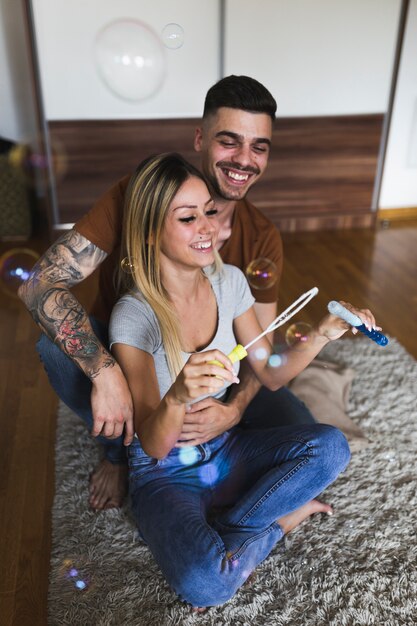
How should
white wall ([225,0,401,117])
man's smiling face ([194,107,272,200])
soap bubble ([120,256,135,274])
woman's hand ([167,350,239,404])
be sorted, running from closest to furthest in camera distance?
woman's hand ([167,350,239,404]), soap bubble ([120,256,135,274]), man's smiling face ([194,107,272,200]), white wall ([225,0,401,117])

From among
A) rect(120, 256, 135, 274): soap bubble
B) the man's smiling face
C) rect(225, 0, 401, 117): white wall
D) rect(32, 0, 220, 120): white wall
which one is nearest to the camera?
rect(120, 256, 135, 274): soap bubble

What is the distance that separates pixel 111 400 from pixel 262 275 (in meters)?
Answer: 0.53

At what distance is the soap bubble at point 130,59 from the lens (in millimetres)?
2396

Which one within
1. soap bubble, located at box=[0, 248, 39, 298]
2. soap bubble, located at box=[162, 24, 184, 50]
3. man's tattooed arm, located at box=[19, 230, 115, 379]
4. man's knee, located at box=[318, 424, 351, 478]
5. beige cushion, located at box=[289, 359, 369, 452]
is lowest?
soap bubble, located at box=[0, 248, 39, 298]

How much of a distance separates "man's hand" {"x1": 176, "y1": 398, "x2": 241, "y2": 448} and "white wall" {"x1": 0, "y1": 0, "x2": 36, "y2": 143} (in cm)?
225

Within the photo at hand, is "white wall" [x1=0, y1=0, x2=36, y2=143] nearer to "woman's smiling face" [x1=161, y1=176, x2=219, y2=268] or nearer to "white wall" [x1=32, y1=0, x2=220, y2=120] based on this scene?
"white wall" [x1=32, y1=0, x2=220, y2=120]

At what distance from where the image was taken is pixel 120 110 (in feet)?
9.40

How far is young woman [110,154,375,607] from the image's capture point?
1.17m

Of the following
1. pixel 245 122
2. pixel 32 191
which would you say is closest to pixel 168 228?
pixel 245 122

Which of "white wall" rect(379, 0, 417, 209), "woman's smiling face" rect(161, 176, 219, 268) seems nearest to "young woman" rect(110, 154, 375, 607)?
"woman's smiling face" rect(161, 176, 219, 268)

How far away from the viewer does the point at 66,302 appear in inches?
51.6

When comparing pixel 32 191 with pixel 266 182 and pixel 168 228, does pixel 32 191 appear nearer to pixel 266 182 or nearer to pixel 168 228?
pixel 266 182

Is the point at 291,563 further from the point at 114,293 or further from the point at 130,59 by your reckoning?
the point at 130,59

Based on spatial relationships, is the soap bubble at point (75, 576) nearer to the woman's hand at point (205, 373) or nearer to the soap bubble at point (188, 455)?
the soap bubble at point (188, 455)
